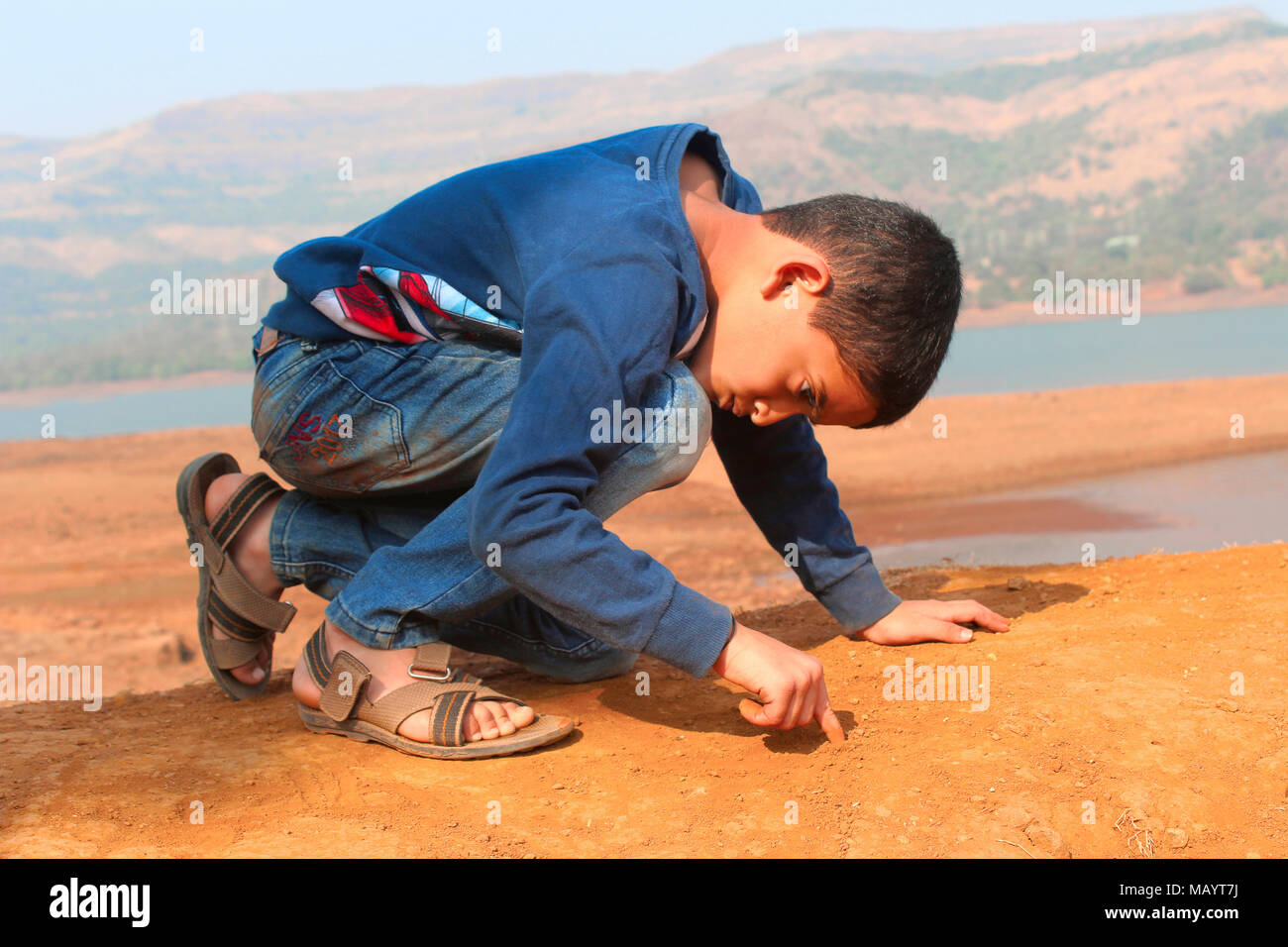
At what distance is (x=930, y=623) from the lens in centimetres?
246

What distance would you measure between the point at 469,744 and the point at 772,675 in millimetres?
602

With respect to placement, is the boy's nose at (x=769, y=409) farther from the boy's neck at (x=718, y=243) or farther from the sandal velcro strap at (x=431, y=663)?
the sandal velcro strap at (x=431, y=663)

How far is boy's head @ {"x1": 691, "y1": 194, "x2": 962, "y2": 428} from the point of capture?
6.31 ft

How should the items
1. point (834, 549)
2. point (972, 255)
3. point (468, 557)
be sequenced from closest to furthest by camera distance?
point (468, 557), point (834, 549), point (972, 255)

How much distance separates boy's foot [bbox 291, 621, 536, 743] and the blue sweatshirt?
1.10 ft

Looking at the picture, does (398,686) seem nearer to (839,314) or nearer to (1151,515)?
(839,314)

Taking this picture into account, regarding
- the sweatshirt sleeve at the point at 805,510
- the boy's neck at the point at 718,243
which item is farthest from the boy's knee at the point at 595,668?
the boy's neck at the point at 718,243

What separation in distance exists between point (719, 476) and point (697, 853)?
7.73m

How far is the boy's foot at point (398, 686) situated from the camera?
2023 mm

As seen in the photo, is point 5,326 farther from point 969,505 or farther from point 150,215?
point 969,505

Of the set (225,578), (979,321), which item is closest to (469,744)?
(225,578)

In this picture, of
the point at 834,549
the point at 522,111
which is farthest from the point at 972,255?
the point at 522,111

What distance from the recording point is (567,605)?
1.78m

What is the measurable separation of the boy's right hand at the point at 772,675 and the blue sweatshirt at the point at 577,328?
0.16 ft
